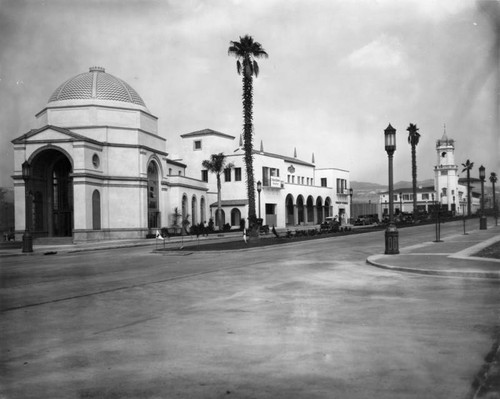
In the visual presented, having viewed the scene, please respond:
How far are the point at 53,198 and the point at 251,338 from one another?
151ft

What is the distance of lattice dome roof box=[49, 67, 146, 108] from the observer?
5019 centimetres

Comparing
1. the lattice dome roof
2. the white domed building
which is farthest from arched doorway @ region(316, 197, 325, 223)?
the lattice dome roof

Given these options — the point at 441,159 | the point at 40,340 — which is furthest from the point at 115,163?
the point at 441,159

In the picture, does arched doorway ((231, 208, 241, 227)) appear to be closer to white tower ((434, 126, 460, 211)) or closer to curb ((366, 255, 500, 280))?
curb ((366, 255, 500, 280))

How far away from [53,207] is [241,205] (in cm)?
2483

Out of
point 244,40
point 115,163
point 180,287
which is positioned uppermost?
point 244,40

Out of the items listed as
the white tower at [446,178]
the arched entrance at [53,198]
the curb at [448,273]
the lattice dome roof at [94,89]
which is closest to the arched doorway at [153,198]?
the lattice dome roof at [94,89]

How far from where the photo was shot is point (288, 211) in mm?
77000

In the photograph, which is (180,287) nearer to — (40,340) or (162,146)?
(40,340)

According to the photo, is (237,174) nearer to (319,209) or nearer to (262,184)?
(262,184)

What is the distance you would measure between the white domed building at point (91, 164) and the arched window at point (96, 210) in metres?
0.06

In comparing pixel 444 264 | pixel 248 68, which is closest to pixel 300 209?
pixel 248 68

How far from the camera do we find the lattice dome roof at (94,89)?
5019 centimetres

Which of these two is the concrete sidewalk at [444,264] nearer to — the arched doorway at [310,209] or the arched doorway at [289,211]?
the arched doorway at [289,211]
